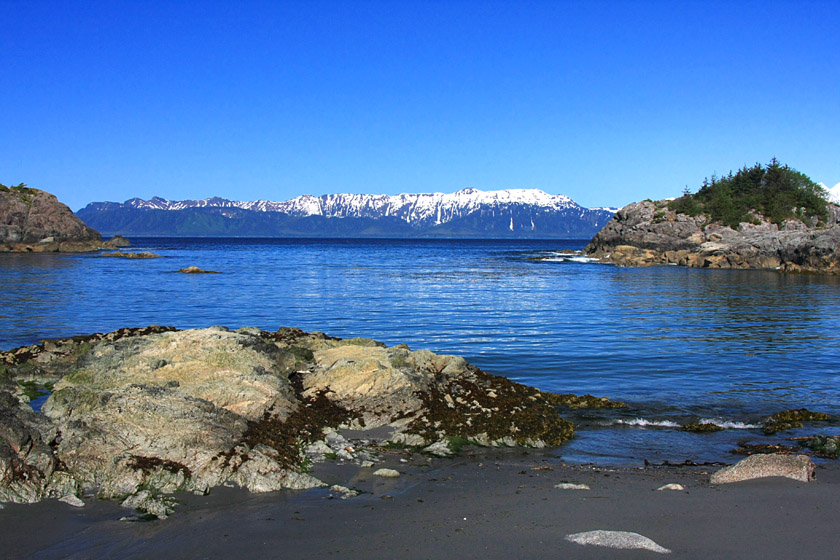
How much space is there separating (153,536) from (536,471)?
4970 millimetres

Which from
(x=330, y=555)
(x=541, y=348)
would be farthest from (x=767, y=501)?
(x=541, y=348)

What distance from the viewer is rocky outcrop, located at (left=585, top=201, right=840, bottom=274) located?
59.6m

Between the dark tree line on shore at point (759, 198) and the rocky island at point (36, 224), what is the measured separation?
285 ft

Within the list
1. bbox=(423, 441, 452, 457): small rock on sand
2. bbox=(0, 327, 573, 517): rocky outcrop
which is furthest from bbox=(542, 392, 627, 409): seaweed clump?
bbox=(423, 441, 452, 457): small rock on sand

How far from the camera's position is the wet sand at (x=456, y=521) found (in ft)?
20.5

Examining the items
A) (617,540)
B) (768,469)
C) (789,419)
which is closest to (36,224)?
(789,419)

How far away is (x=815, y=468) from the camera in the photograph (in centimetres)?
884

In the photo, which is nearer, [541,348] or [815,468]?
[815,468]

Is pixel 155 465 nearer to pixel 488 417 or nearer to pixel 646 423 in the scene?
pixel 488 417

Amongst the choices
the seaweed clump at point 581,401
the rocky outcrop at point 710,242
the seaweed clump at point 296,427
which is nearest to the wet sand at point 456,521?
the seaweed clump at point 296,427

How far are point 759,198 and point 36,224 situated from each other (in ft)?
322

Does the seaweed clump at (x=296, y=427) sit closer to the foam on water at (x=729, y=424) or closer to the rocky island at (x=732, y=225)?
the foam on water at (x=729, y=424)

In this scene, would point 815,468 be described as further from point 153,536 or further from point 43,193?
point 43,193

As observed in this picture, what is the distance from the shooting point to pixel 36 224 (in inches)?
3750
